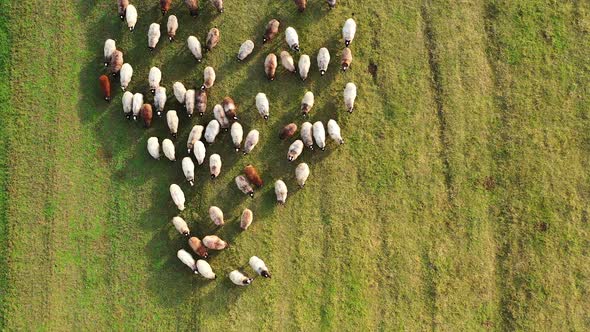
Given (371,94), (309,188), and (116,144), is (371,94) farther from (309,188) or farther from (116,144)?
(116,144)

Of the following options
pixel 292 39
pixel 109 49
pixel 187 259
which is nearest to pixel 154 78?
pixel 109 49

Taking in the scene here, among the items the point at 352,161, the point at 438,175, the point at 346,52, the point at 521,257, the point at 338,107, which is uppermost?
the point at 346,52

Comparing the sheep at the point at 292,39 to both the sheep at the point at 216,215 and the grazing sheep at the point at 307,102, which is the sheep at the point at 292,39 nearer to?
the grazing sheep at the point at 307,102

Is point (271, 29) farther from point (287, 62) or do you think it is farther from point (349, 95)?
point (349, 95)

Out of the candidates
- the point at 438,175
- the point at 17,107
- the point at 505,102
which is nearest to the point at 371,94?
the point at 438,175

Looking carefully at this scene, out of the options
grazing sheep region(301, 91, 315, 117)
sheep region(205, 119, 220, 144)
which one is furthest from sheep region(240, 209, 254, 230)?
grazing sheep region(301, 91, 315, 117)

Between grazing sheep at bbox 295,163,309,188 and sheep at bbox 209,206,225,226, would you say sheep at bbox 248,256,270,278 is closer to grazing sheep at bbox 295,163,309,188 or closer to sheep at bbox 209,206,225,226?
sheep at bbox 209,206,225,226

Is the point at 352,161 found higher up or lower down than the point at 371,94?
lower down
